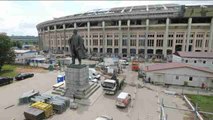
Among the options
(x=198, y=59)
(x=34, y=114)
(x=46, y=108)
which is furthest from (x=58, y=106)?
(x=198, y=59)

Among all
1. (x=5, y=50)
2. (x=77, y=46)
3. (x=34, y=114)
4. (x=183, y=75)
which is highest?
(x=77, y=46)

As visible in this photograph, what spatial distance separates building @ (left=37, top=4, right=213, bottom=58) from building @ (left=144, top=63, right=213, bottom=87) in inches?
1291

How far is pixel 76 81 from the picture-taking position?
20438mm

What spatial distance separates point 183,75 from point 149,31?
35973mm

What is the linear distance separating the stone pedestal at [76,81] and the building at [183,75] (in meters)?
14.4

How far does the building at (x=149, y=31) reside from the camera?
179 feet

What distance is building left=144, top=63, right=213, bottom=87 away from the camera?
26141 mm

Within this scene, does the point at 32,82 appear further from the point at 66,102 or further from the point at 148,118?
the point at 148,118

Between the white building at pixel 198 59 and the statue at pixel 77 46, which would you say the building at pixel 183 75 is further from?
the statue at pixel 77 46

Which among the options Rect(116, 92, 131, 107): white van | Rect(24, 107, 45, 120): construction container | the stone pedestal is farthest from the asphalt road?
the stone pedestal

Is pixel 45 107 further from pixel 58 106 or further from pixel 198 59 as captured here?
pixel 198 59

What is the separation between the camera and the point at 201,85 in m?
26.5

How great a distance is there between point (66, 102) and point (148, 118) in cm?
999

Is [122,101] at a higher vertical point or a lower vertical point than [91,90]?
lower
